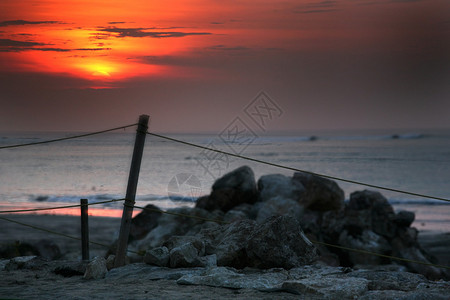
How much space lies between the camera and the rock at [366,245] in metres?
11.8

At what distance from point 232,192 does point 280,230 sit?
8385 millimetres

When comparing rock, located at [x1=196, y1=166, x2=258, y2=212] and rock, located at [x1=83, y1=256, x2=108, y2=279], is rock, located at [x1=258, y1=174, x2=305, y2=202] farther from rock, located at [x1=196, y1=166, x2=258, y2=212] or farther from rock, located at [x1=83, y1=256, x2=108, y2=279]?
rock, located at [x1=83, y1=256, x2=108, y2=279]

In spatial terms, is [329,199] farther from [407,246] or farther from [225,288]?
[225,288]

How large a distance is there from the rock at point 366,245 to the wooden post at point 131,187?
6685 millimetres

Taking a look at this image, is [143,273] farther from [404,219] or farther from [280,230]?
[404,219]

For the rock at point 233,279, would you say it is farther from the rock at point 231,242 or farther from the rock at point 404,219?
the rock at point 404,219

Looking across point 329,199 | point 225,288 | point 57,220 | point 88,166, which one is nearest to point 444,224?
point 329,199

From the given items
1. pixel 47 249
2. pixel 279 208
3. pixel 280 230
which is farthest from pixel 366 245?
pixel 47 249

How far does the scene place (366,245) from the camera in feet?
39.8

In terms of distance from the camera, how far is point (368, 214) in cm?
1255

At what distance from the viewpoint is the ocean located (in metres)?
24.5

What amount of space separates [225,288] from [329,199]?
9417mm

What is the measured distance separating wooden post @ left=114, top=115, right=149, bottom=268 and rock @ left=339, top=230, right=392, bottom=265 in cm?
669

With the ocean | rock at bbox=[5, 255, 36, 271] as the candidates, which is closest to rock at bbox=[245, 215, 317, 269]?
rock at bbox=[5, 255, 36, 271]
